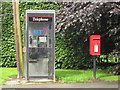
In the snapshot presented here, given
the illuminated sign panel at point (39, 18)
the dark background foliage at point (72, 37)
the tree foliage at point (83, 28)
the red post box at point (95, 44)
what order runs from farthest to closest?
the dark background foliage at point (72, 37), the red post box at point (95, 44), the illuminated sign panel at point (39, 18), the tree foliage at point (83, 28)

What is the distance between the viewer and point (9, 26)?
1405cm

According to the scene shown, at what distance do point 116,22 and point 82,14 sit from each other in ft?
4.79

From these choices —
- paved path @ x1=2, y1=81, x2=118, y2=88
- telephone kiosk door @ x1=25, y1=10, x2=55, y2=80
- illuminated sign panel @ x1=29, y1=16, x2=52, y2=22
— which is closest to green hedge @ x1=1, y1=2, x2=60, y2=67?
telephone kiosk door @ x1=25, y1=10, x2=55, y2=80

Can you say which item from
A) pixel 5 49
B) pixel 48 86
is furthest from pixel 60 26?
pixel 5 49

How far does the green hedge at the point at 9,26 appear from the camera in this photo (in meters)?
14.0

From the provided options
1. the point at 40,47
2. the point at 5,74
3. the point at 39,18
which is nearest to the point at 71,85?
the point at 40,47

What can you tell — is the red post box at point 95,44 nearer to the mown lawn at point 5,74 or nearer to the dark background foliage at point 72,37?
the dark background foliage at point 72,37

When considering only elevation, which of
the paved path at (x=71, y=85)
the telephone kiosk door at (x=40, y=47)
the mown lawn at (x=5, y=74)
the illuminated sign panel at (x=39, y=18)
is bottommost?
the paved path at (x=71, y=85)

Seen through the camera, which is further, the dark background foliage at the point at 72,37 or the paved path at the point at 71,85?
the dark background foliage at the point at 72,37

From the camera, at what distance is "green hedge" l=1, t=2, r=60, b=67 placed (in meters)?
14.0

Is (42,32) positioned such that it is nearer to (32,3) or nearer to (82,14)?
(82,14)

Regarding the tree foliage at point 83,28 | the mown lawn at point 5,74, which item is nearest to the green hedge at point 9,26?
the mown lawn at point 5,74

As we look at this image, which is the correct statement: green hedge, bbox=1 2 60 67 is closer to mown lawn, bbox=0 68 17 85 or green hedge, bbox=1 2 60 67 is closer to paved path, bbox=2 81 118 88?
mown lawn, bbox=0 68 17 85

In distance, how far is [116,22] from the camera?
11.3 m
